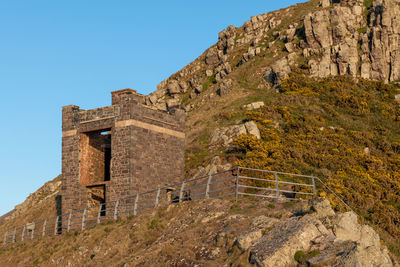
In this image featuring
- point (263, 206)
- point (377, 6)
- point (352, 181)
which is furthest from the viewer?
point (377, 6)

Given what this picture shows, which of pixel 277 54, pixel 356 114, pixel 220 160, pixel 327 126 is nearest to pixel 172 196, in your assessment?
pixel 220 160

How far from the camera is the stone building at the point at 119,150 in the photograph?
28688 millimetres

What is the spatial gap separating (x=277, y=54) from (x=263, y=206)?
37.7m

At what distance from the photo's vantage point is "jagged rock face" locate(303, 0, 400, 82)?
48250 mm

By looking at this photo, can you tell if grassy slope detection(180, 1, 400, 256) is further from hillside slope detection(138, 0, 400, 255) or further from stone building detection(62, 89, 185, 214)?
stone building detection(62, 89, 185, 214)

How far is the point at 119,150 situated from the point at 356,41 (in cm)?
3135

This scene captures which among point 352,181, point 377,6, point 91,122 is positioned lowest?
point 352,181

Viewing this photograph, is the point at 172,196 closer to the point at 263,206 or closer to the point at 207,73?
the point at 263,206

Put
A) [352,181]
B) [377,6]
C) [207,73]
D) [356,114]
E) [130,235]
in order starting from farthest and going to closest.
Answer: [207,73]
[377,6]
[356,114]
[352,181]
[130,235]

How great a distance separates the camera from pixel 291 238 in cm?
1462

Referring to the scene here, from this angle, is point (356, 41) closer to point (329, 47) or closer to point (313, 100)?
point (329, 47)

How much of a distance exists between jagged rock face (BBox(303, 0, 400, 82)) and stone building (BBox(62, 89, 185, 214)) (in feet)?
73.9

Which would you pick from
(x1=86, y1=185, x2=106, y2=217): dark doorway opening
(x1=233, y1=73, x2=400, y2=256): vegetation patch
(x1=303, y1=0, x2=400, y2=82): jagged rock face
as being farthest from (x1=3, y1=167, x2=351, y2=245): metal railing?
(x1=303, y1=0, x2=400, y2=82): jagged rock face

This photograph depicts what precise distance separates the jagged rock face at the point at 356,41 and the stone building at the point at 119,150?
73.9 ft
